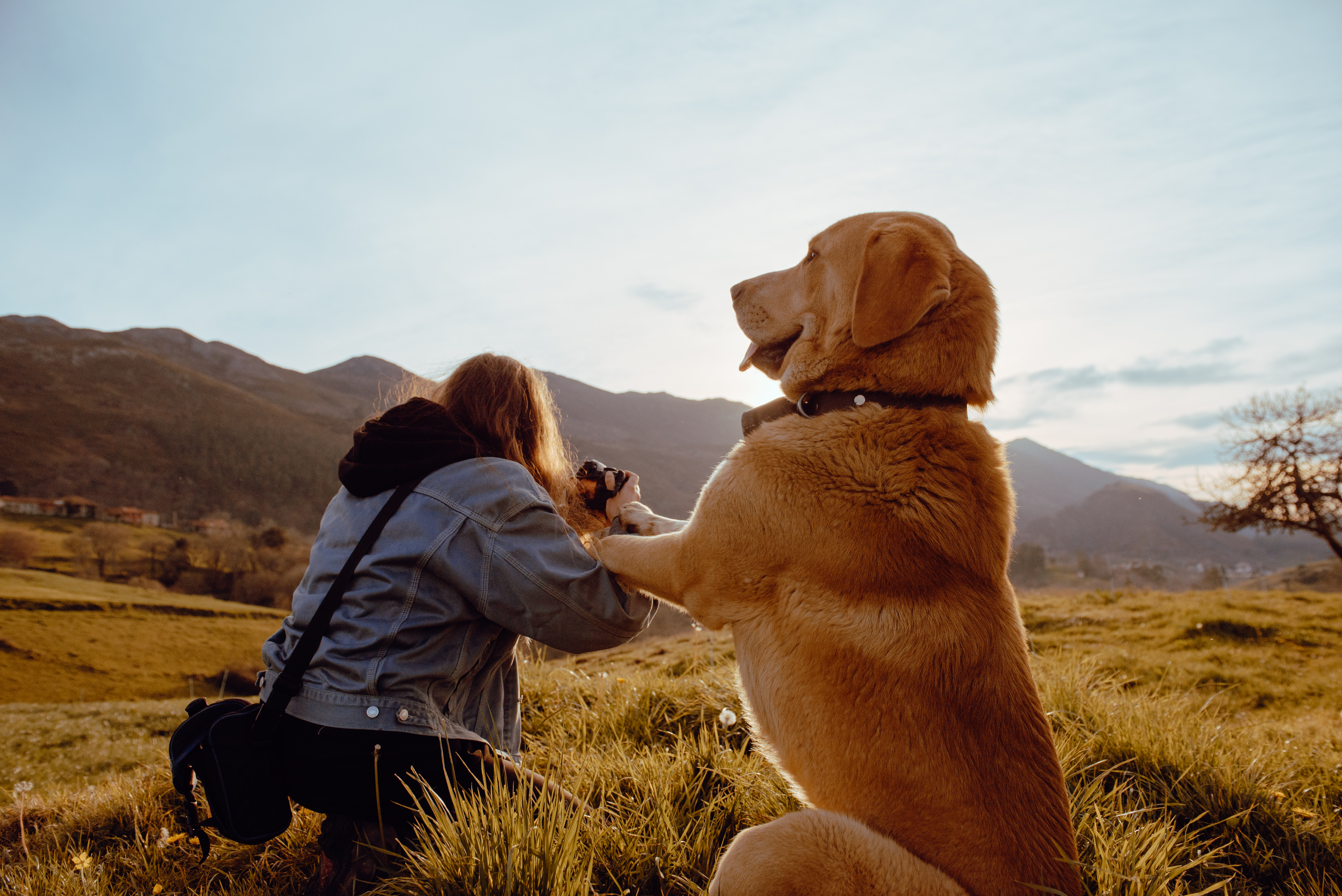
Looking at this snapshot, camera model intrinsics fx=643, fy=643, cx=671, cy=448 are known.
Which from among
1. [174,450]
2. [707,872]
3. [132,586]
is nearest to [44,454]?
[174,450]

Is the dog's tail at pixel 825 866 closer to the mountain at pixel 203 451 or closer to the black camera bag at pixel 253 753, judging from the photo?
the black camera bag at pixel 253 753

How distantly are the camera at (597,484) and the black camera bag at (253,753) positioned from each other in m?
0.88

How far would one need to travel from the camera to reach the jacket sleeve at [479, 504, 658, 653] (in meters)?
2.52

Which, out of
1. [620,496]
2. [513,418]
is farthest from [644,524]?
[513,418]

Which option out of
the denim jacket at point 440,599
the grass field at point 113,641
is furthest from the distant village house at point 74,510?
the denim jacket at point 440,599

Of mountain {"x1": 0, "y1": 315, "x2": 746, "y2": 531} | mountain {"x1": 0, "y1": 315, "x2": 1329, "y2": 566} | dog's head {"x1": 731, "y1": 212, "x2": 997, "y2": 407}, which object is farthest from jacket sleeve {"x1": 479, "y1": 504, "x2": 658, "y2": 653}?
mountain {"x1": 0, "y1": 315, "x2": 746, "y2": 531}

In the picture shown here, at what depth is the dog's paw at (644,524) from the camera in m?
2.87

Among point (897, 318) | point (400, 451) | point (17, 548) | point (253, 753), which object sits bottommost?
point (17, 548)

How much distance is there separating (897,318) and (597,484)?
156 cm

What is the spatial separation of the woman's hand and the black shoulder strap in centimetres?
99

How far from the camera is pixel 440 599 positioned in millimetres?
2592

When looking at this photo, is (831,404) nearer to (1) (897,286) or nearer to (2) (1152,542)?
(1) (897,286)

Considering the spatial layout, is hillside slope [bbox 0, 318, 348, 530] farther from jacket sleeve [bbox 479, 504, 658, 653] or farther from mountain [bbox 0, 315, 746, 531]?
jacket sleeve [bbox 479, 504, 658, 653]

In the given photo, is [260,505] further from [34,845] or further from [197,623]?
[34,845]
